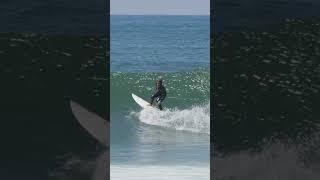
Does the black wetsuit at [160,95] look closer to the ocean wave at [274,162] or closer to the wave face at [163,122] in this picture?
the wave face at [163,122]

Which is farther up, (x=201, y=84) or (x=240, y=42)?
(x=240, y=42)

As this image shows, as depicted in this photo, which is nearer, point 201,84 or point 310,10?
point 310,10

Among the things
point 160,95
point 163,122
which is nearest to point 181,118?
point 163,122

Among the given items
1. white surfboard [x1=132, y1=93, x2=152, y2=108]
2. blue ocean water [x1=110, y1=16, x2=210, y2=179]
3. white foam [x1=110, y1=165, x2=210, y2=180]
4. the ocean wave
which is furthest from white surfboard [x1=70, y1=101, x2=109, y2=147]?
white surfboard [x1=132, y1=93, x2=152, y2=108]

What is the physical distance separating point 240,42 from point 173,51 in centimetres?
352

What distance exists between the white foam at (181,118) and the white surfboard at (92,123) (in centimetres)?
248

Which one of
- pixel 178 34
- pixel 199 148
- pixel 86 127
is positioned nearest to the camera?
pixel 86 127

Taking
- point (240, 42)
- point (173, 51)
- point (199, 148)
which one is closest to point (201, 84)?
point (173, 51)

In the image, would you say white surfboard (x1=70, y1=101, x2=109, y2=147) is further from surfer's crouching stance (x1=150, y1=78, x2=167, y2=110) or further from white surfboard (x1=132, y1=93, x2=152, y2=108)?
white surfboard (x1=132, y1=93, x2=152, y2=108)

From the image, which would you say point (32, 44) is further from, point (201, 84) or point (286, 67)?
point (201, 84)

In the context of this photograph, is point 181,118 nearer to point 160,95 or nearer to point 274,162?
point 160,95

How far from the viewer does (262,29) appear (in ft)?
29.8

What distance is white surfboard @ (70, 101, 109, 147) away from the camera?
8766 millimetres

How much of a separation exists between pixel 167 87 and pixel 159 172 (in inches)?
104
